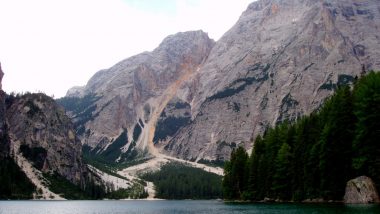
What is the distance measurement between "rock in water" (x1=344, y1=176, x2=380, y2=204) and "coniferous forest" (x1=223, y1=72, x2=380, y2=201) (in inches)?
53.4

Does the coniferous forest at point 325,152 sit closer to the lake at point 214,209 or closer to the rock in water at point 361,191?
the rock in water at point 361,191

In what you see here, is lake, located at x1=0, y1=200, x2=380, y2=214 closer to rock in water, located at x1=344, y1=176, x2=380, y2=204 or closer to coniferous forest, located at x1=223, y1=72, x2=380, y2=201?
rock in water, located at x1=344, y1=176, x2=380, y2=204

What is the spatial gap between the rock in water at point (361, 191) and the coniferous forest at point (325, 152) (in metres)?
1.36

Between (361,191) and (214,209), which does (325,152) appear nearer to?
(361,191)

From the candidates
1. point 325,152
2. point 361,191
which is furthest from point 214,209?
point 361,191

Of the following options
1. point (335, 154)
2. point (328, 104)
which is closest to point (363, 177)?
point (335, 154)

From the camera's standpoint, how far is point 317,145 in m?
78.9

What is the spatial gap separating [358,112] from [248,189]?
45.6 m

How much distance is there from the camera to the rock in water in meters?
62.8

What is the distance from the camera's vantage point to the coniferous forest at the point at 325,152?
215ft

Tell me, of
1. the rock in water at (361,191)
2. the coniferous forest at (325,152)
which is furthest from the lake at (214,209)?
the coniferous forest at (325,152)

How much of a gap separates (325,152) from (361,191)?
10.5m

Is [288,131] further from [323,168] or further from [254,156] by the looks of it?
[323,168]

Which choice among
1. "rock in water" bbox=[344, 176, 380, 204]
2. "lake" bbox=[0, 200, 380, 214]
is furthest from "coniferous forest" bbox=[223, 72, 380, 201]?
"lake" bbox=[0, 200, 380, 214]
